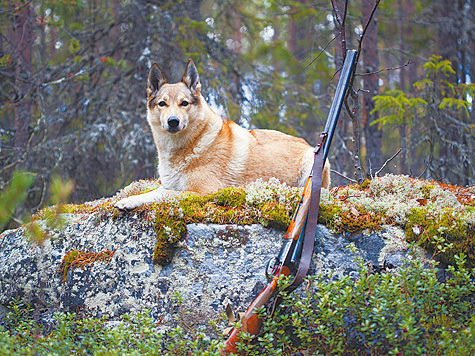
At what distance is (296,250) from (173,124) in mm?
2074

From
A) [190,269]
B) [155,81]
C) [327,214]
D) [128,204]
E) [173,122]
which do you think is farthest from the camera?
[155,81]

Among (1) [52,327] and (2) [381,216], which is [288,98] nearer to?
(2) [381,216]

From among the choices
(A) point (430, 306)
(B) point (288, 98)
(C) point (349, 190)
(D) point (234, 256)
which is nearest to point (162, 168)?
(D) point (234, 256)

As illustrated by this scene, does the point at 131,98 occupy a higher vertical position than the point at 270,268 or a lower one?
higher

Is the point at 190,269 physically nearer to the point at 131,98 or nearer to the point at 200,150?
the point at 200,150

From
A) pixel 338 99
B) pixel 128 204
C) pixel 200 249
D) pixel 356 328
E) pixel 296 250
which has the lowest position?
pixel 356 328

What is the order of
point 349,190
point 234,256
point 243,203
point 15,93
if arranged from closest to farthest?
point 234,256, point 243,203, point 349,190, point 15,93

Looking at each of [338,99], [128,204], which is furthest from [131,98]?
[338,99]

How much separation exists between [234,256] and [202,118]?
197cm

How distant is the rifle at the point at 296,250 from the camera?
2.49 meters

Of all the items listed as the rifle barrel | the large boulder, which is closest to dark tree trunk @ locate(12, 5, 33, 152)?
the large boulder

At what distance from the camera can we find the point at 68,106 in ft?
25.7

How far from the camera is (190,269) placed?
306cm

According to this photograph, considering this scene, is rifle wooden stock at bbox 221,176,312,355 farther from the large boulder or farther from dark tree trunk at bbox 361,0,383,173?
dark tree trunk at bbox 361,0,383,173
